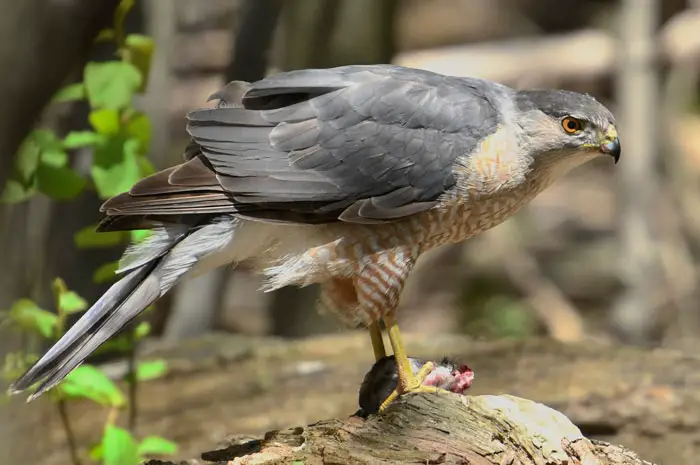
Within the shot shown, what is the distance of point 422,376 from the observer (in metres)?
2.61

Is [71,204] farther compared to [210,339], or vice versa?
[210,339]

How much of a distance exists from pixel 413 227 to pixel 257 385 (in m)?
1.88

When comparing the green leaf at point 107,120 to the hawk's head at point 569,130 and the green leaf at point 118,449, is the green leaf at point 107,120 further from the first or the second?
the hawk's head at point 569,130

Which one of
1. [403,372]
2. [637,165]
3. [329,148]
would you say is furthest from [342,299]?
[637,165]

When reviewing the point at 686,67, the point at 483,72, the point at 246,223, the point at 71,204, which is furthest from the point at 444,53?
the point at 246,223

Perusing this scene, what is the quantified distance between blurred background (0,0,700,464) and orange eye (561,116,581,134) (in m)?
1.37

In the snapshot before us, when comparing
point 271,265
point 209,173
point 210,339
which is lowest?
point 210,339

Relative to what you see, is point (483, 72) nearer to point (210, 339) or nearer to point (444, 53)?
point (444, 53)

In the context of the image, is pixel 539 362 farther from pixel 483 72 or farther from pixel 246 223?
pixel 483 72

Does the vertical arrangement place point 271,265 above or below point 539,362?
above

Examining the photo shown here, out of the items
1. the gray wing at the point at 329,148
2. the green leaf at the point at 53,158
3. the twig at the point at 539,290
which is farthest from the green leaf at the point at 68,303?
the twig at the point at 539,290

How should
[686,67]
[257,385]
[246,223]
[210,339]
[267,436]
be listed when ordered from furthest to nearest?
[686,67]
[210,339]
[257,385]
[246,223]
[267,436]

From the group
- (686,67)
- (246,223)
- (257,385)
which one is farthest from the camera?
(686,67)

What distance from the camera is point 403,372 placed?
259 cm
